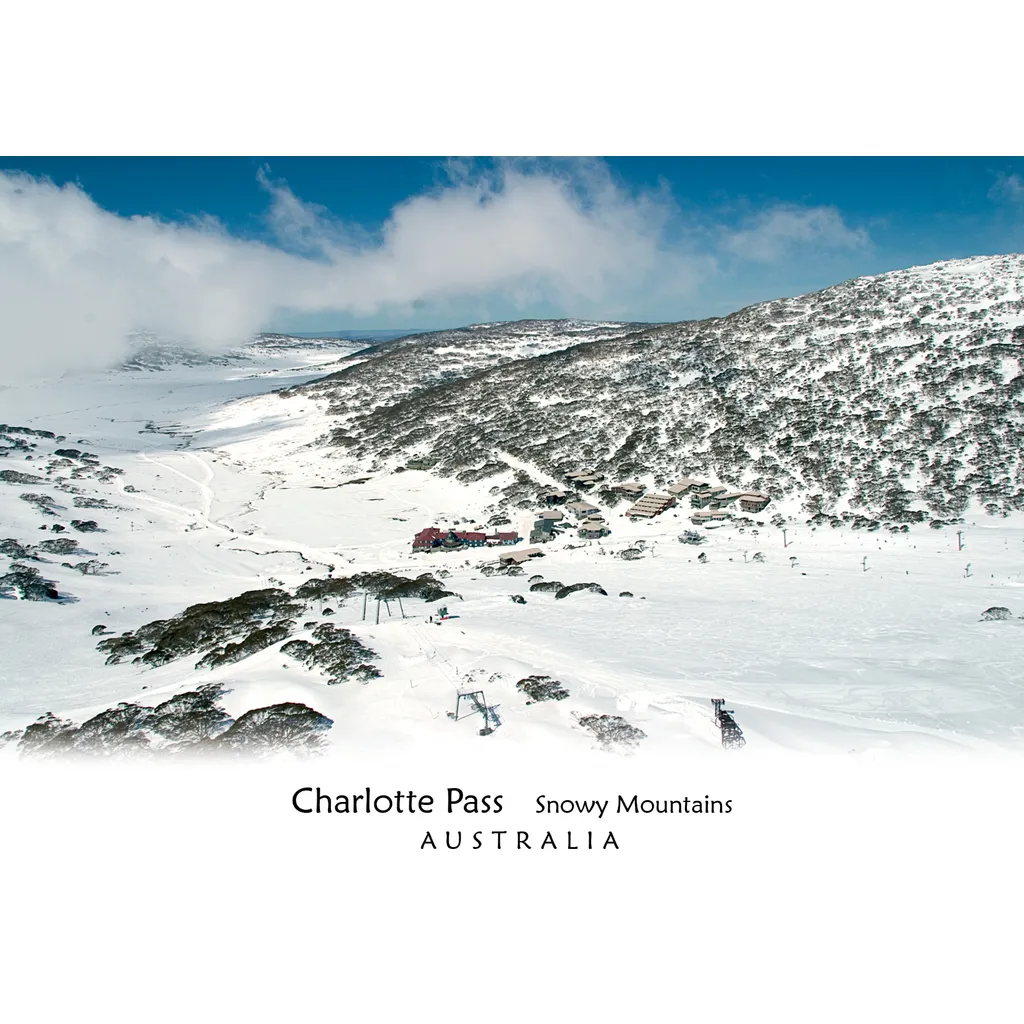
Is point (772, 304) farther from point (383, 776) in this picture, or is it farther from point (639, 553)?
point (383, 776)

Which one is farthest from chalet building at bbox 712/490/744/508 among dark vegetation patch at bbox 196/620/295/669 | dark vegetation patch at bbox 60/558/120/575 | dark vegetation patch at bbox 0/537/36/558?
dark vegetation patch at bbox 0/537/36/558

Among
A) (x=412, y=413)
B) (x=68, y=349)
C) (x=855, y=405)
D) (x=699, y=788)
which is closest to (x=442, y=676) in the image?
(x=699, y=788)

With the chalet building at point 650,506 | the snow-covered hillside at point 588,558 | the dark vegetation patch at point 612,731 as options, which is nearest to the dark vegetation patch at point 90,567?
the snow-covered hillside at point 588,558

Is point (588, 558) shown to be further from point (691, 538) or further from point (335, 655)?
point (335, 655)

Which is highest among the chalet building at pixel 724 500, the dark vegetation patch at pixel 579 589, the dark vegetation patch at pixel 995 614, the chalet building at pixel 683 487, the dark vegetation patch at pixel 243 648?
the chalet building at pixel 683 487

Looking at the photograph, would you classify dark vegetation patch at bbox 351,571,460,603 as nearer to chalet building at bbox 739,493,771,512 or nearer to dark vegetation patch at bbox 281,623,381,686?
dark vegetation patch at bbox 281,623,381,686

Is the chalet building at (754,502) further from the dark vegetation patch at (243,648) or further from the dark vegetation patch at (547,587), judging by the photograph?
the dark vegetation patch at (243,648)

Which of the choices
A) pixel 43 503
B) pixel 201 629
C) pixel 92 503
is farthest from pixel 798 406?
pixel 43 503
